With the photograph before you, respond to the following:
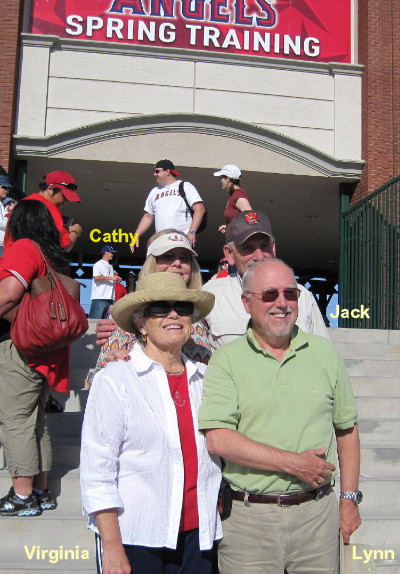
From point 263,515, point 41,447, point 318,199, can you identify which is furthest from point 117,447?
point 318,199

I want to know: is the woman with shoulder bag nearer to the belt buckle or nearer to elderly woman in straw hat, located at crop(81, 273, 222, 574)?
elderly woman in straw hat, located at crop(81, 273, 222, 574)

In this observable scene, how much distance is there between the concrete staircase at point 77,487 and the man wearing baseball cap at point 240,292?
1.68 metres

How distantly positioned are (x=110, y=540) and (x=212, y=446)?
1.55ft

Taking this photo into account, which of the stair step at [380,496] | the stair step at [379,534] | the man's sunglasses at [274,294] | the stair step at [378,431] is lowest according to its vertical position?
the stair step at [379,534]

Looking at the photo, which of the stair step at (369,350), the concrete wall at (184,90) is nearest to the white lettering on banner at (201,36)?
the concrete wall at (184,90)

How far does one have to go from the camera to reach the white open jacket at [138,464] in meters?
2.14

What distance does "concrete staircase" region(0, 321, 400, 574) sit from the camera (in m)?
3.69

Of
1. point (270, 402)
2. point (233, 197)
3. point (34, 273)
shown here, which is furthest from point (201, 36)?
point (270, 402)

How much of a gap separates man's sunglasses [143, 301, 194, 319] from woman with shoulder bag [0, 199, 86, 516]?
128 centimetres

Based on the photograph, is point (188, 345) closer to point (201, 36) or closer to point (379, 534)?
point (379, 534)

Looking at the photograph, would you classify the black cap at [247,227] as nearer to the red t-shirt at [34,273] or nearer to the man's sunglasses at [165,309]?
the man's sunglasses at [165,309]

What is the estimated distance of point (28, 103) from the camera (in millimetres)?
10078

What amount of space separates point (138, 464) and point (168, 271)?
Result: 1140 millimetres

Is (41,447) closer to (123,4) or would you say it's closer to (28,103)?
(28,103)
